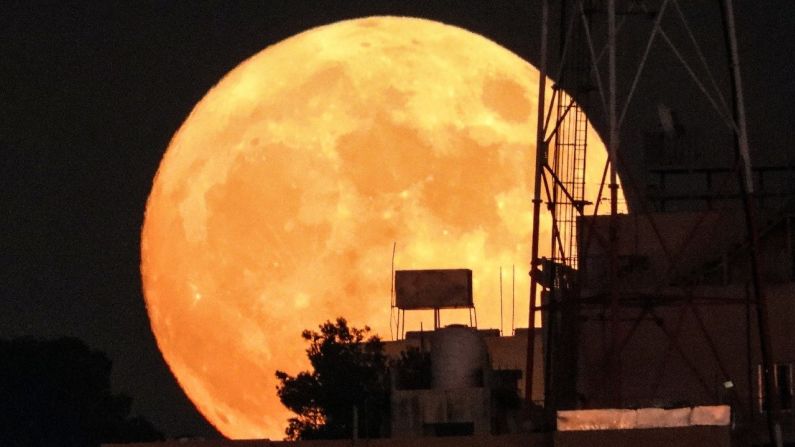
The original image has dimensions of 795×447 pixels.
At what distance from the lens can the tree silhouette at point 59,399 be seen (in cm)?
11544

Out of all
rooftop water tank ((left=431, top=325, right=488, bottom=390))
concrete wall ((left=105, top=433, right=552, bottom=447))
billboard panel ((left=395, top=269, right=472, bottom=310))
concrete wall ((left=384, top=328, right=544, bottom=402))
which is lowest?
concrete wall ((left=105, top=433, right=552, bottom=447))

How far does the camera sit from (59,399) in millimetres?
117938

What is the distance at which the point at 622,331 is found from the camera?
8125 cm

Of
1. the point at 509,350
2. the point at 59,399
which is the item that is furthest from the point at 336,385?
the point at 59,399

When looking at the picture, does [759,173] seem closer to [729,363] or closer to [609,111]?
[729,363]

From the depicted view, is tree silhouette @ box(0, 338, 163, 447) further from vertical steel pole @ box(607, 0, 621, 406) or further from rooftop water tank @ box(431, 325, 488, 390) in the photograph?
vertical steel pole @ box(607, 0, 621, 406)

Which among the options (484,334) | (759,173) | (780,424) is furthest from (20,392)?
(780,424)

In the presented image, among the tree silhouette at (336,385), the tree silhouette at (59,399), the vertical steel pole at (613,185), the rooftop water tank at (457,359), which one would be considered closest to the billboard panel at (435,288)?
the tree silhouette at (336,385)

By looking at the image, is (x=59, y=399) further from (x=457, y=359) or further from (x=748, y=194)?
(x=748, y=194)

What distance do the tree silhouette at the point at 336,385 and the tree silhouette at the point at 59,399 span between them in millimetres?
23707

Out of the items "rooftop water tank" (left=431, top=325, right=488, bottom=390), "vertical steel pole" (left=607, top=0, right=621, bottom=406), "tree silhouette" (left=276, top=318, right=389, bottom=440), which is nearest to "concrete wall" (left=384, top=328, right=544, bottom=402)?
"tree silhouette" (left=276, top=318, right=389, bottom=440)

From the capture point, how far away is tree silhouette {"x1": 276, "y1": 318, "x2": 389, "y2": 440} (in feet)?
276

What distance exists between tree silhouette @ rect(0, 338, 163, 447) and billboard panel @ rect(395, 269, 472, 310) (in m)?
28.3

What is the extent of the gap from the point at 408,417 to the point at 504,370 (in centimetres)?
698
